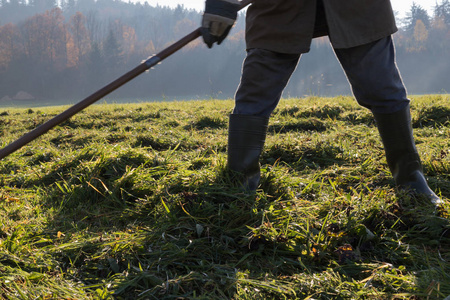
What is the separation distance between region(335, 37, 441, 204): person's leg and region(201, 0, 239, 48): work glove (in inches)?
26.0

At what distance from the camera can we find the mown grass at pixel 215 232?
4.96 ft

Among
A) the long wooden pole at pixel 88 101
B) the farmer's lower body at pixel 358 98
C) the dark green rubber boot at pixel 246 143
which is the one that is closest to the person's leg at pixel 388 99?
the farmer's lower body at pixel 358 98

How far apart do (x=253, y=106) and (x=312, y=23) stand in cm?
58

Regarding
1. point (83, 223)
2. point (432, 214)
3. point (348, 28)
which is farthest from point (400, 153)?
point (83, 223)

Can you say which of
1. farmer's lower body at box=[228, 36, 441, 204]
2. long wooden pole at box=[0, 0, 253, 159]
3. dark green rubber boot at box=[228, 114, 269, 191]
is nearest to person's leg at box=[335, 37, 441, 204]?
farmer's lower body at box=[228, 36, 441, 204]

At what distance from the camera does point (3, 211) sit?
88.4 inches

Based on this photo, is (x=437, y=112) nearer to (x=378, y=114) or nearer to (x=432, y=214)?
(x=378, y=114)

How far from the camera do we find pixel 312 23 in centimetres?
221

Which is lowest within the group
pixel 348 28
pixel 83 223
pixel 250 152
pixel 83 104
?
pixel 83 223

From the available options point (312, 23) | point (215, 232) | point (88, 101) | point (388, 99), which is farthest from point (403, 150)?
point (88, 101)

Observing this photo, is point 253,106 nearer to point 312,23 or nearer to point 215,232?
point 312,23

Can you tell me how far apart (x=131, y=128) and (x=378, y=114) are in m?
3.26

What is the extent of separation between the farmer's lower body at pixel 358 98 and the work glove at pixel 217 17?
233 millimetres

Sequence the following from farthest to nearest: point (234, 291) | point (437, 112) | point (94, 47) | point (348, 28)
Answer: point (94, 47) → point (437, 112) → point (348, 28) → point (234, 291)
